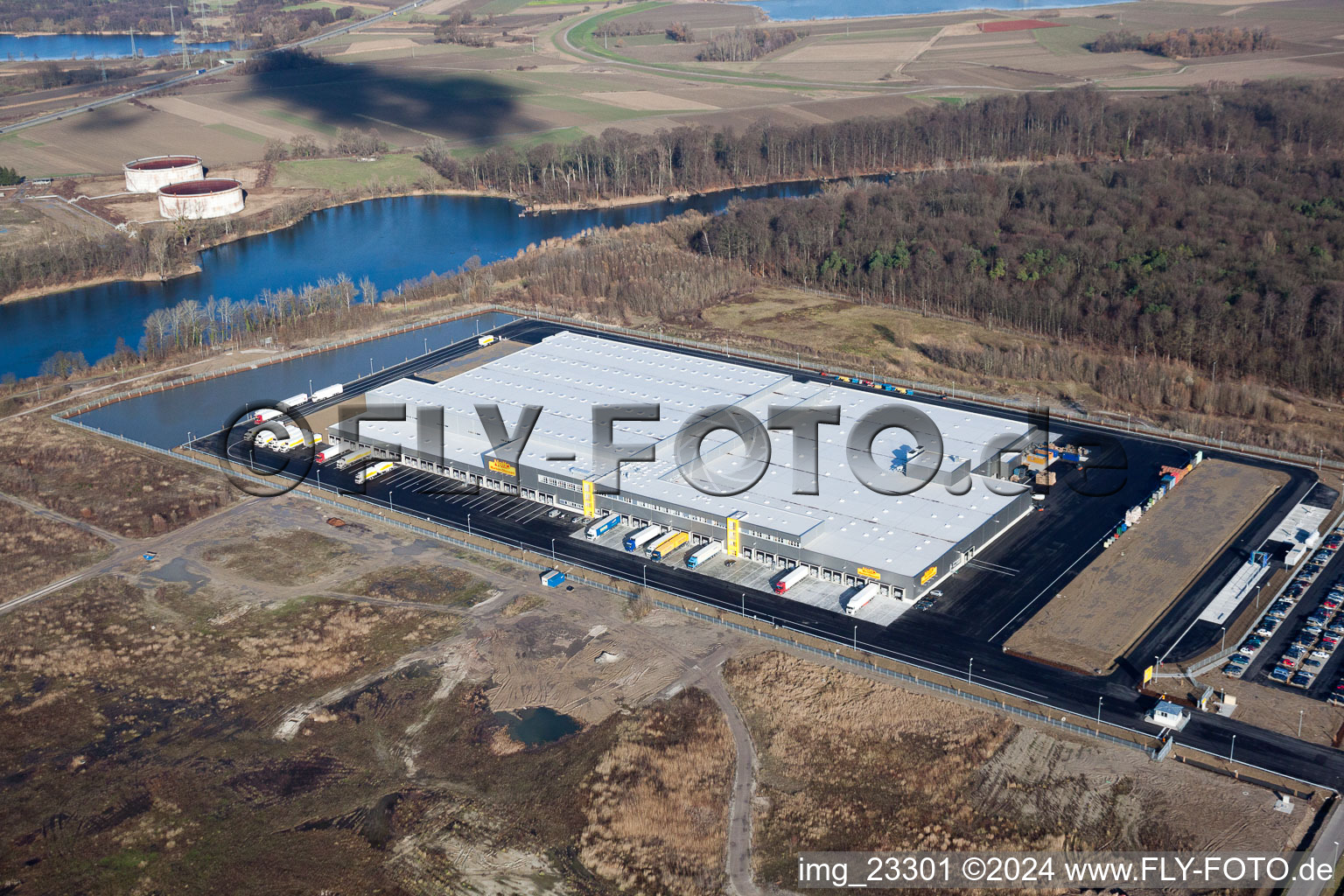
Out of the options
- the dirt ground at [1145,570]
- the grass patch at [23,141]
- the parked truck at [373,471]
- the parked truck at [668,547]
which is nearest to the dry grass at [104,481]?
the parked truck at [373,471]

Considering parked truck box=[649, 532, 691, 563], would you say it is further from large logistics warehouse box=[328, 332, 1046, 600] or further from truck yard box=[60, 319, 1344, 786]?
large logistics warehouse box=[328, 332, 1046, 600]

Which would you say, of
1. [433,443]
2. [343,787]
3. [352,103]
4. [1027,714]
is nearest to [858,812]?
[1027,714]

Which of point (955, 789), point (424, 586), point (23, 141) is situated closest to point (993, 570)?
point (955, 789)

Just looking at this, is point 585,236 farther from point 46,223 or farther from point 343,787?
point 343,787

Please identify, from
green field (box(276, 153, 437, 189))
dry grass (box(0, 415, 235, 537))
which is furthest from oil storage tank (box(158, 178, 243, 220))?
dry grass (box(0, 415, 235, 537))

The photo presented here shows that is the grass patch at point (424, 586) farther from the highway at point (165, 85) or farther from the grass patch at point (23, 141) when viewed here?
the highway at point (165, 85)

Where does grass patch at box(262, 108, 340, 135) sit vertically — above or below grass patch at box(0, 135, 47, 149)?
above
